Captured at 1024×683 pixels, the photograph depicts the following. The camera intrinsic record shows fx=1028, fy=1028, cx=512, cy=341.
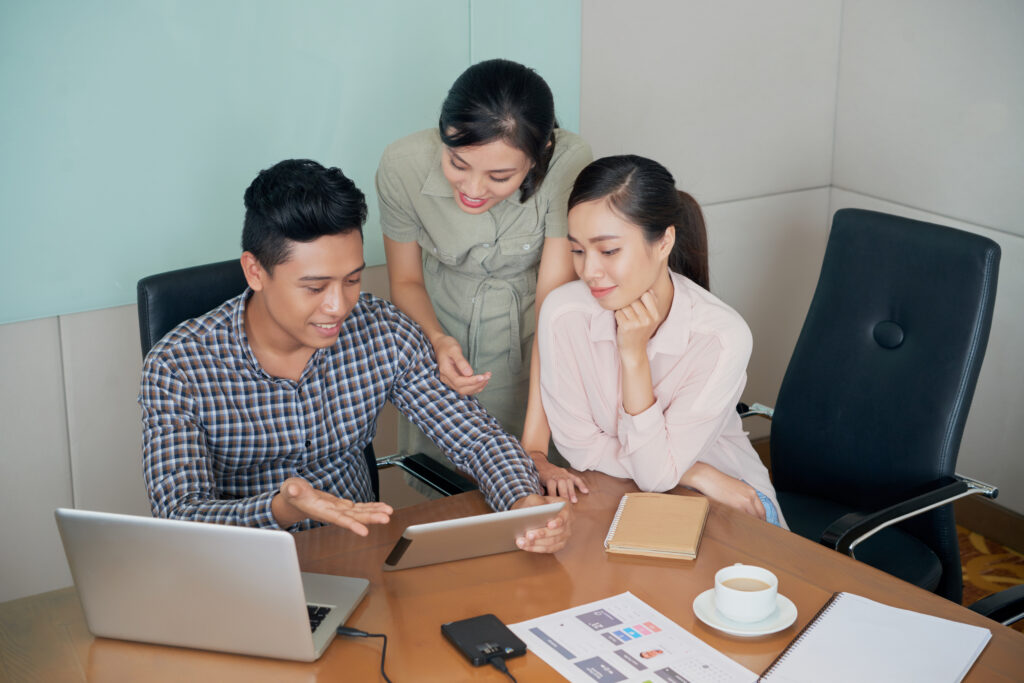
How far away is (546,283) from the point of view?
2.39 m

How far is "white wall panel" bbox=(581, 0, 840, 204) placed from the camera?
3332 mm

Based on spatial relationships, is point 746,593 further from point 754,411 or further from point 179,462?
point 754,411

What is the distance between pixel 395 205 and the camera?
2414 millimetres

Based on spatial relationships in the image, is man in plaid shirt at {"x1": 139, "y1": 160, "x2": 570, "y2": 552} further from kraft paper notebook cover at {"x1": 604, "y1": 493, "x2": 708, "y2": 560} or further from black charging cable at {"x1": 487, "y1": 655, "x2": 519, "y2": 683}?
black charging cable at {"x1": 487, "y1": 655, "x2": 519, "y2": 683}

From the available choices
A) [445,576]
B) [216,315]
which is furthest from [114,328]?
[445,576]

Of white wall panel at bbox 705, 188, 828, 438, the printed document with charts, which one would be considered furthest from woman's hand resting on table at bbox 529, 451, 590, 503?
white wall panel at bbox 705, 188, 828, 438

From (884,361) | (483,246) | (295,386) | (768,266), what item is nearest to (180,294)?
(295,386)

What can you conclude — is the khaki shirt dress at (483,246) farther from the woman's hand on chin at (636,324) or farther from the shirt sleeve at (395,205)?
the woman's hand on chin at (636,324)

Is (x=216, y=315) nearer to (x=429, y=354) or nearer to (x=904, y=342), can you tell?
(x=429, y=354)

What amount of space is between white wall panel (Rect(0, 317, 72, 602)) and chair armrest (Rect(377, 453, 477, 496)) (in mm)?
1025

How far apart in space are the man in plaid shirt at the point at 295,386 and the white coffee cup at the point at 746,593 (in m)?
0.29

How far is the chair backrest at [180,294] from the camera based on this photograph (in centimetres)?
205

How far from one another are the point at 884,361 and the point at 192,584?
→ 1691 millimetres

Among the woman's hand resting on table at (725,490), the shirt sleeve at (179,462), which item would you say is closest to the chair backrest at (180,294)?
the shirt sleeve at (179,462)
